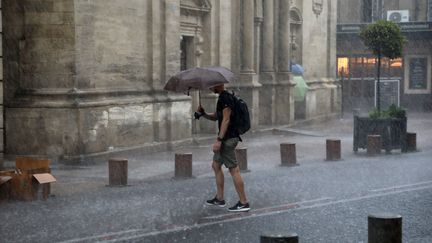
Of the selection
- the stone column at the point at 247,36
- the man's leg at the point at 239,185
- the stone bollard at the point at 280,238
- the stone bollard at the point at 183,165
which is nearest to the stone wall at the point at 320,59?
the stone column at the point at 247,36

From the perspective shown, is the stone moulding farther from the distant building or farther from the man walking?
the distant building

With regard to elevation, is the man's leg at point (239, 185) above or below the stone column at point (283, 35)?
below

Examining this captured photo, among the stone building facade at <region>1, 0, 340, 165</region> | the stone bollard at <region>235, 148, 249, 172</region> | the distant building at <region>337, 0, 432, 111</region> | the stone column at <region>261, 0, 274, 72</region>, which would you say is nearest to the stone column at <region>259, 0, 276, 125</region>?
the stone column at <region>261, 0, 274, 72</region>

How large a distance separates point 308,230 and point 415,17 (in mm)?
36044

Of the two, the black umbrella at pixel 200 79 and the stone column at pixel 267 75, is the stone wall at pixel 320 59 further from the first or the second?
the black umbrella at pixel 200 79

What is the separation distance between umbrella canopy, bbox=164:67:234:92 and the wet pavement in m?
1.60

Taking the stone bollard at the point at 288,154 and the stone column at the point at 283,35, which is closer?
the stone bollard at the point at 288,154

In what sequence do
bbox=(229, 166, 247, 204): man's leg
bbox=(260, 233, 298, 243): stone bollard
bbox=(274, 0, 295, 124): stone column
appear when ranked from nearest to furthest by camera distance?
1. bbox=(260, 233, 298, 243): stone bollard
2. bbox=(229, 166, 247, 204): man's leg
3. bbox=(274, 0, 295, 124): stone column

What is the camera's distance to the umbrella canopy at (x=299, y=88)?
92.8ft

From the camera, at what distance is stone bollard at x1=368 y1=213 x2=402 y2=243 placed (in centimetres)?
643

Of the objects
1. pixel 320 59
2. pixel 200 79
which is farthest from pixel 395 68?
pixel 200 79

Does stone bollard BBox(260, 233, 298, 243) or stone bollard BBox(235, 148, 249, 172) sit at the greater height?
stone bollard BBox(260, 233, 298, 243)

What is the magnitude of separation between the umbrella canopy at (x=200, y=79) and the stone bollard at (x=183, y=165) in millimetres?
3048

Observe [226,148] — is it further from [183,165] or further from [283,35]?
[283,35]
